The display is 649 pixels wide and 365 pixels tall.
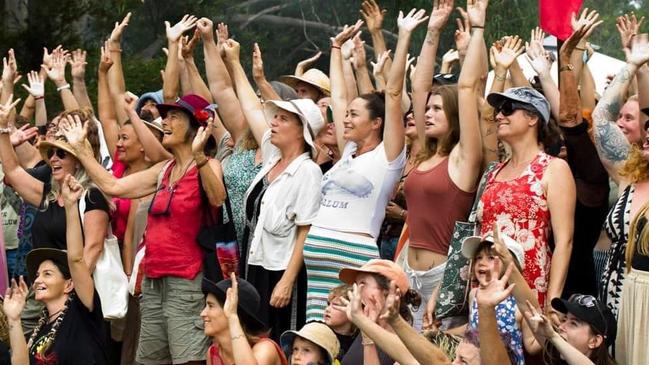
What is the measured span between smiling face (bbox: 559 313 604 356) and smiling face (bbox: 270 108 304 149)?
2.71 metres

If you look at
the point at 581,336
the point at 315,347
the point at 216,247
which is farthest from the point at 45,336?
the point at 581,336

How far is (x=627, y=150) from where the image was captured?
Result: 26.5 ft

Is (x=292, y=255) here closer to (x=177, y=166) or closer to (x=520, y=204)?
(x=177, y=166)

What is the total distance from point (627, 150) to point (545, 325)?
4.62 ft

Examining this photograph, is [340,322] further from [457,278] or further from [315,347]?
[457,278]

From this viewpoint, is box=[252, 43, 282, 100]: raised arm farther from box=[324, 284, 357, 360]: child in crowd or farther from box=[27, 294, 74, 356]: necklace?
box=[324, 284, 357, 360]: child in crowd

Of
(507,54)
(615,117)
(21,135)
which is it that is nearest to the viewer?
(615,117)

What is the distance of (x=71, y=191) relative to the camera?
376 inches

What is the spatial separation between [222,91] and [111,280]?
1.52 metres

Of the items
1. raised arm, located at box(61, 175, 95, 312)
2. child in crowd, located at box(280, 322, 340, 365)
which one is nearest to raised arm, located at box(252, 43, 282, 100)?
raised arm, located at box(61, 175, 95, 312)

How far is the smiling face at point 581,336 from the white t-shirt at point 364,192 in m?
1.95

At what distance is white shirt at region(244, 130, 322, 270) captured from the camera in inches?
370

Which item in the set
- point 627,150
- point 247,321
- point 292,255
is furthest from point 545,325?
point 292,255

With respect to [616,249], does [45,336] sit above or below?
below
